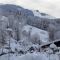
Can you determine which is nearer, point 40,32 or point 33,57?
A: point 33,57

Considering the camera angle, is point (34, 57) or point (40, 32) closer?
point (34, 57)

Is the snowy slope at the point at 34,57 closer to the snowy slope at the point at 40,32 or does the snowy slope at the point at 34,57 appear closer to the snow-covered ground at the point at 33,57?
the snow-covered ground at the point at 33,57

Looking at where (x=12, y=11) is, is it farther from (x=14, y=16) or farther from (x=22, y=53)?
(x=22, y=53)

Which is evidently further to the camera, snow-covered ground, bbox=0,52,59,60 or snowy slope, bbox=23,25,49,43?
snowy slope, bbox=23,25,49,43

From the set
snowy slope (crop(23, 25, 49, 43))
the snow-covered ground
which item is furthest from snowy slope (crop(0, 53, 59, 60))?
snowy slope (crop(23, 25, 49, 43))

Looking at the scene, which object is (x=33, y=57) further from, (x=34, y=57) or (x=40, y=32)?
(x=40, y=32)

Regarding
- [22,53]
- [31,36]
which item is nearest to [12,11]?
[31,36]

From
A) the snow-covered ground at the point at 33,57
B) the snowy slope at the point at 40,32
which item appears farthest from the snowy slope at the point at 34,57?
the snowy slope at the point at 40,32

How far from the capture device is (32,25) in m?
22.4

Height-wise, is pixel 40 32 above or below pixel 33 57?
below

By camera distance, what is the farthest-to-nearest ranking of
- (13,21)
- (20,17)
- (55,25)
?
(55,25), (20,17), (13,21)

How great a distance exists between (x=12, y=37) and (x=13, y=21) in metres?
3.25

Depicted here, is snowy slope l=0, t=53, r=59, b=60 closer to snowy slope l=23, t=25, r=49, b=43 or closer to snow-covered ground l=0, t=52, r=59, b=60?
snow-covered ground l=0, t=52, r=59, b=60

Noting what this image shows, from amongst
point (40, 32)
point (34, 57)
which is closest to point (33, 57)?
point (34, 57)
